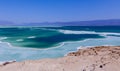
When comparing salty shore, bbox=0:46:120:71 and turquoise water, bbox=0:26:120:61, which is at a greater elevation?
salty shore, bbox=0:46:120:71

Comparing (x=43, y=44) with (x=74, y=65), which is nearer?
(x=74, y=65)

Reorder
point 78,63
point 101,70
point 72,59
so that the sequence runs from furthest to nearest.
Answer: point 72,59
point 78,63
point 101,70

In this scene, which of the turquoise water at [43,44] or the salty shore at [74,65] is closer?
the salty shore at [74,65]

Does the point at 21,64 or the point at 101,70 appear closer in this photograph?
the point at 101,70

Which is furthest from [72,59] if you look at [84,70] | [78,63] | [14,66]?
[14,66]

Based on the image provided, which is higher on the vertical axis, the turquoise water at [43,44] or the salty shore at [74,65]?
the salty shore at [74,65]

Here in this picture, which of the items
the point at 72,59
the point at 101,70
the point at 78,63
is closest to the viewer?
the point at 101,70

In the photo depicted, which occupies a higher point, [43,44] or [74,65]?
[74,65]

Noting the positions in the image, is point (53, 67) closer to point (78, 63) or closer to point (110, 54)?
point (78, 63)

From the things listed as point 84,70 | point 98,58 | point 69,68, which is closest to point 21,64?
point 69,68

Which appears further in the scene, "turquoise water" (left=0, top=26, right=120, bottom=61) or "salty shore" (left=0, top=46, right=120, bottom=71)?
"turquoise water" (left=0, top=26, right=120, bottom=61)
